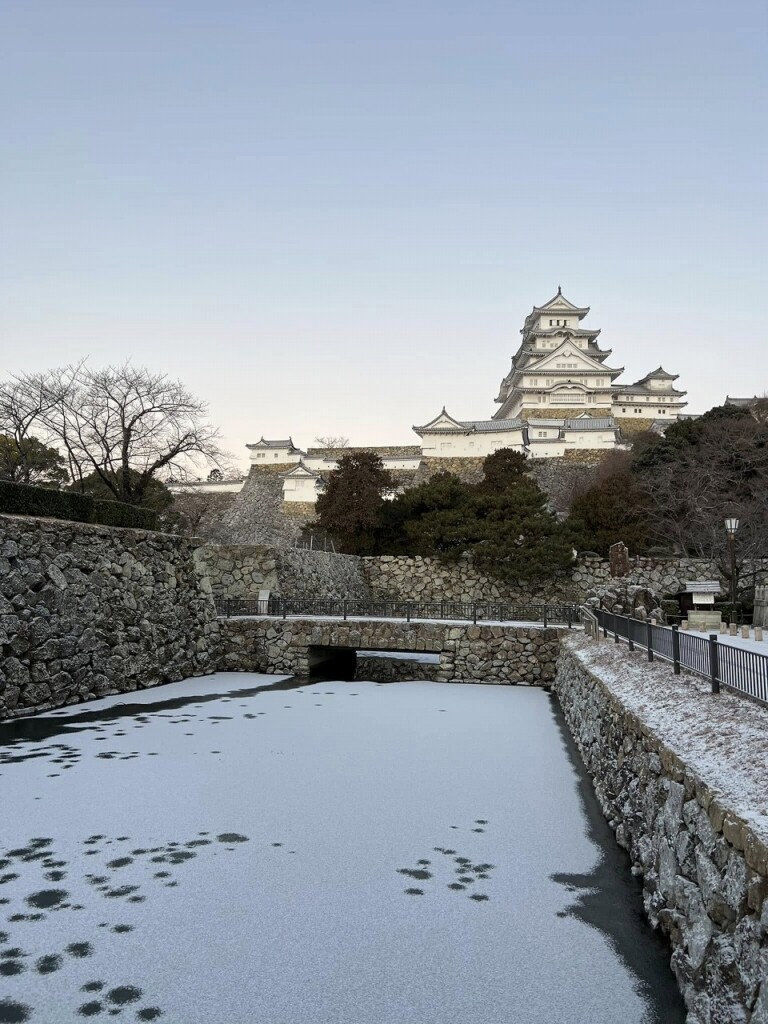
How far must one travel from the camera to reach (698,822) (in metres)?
3.59

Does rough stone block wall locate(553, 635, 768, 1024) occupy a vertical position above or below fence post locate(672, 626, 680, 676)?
below

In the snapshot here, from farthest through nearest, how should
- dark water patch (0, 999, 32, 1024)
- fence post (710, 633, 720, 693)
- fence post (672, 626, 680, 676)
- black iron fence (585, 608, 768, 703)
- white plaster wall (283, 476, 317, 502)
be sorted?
white plaster wall (283, 476, 317, 502), fence post (672, 626, 680, 676), fence post (710, 633, 720, 693), black iron fence (585, 608, 768, 703), dark water patch (0, 999, 32, 1024)

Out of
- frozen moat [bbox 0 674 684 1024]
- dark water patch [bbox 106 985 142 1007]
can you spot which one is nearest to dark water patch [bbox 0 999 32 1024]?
frozen moat [bbox 0 674 684 1024]

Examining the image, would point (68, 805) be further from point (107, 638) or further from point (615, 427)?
point (615, 427)

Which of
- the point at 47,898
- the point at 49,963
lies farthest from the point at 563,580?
the point at 49,963

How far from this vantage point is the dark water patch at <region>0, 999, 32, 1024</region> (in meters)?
3.17

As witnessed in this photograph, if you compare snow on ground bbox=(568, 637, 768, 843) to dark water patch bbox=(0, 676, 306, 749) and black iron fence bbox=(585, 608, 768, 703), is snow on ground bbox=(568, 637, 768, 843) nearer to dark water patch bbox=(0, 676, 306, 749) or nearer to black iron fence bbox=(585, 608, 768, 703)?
black iron fence bbox=(585, 608, 768, 703)

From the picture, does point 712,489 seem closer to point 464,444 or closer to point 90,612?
point 464,444

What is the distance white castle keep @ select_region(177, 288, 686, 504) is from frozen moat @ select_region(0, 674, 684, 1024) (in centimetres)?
3399

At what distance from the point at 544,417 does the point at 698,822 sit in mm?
47670

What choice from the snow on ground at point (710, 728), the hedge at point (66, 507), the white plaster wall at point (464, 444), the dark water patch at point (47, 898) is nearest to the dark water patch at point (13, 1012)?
the dark water patch at point (47, 898)

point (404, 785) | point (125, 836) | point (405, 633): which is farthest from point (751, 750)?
point (405, 633)

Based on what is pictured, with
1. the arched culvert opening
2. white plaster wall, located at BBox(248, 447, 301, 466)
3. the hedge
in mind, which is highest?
white plaster wall, located at BBox(248, 447, 301, 466)

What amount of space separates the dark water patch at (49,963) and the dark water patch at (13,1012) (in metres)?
0.27
